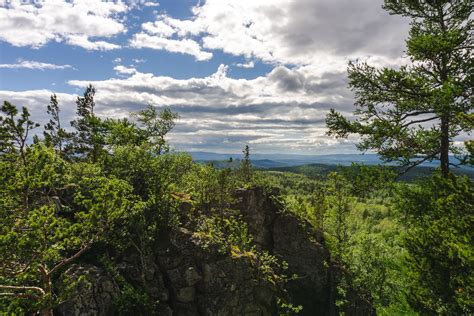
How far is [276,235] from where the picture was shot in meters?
45.8

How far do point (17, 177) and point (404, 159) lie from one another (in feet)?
64.3

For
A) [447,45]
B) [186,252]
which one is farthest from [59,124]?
[447,45]

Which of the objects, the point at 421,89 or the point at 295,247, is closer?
the point at 421,89

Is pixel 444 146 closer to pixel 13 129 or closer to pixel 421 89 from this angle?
pixel 421 89

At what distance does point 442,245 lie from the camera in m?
13.8

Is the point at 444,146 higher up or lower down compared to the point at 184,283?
higher up

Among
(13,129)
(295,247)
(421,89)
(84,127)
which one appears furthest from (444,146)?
(84,127)

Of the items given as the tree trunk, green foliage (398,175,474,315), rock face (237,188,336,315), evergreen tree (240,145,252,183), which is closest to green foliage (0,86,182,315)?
rock face (237,188,336,315)

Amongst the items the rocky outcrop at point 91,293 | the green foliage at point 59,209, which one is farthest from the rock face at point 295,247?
the rocky outcrop at point 91,293

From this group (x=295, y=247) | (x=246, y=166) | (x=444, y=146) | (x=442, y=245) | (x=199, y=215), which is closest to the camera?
(x=442, y=245)

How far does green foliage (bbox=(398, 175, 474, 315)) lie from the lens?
511 inches

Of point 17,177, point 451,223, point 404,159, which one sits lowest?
point 451,223

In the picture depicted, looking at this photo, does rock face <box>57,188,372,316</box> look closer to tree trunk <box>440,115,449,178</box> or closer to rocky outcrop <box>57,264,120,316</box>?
rocky outcrop <box>57,264,120,316</box>

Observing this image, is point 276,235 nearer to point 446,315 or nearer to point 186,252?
point 186,252
